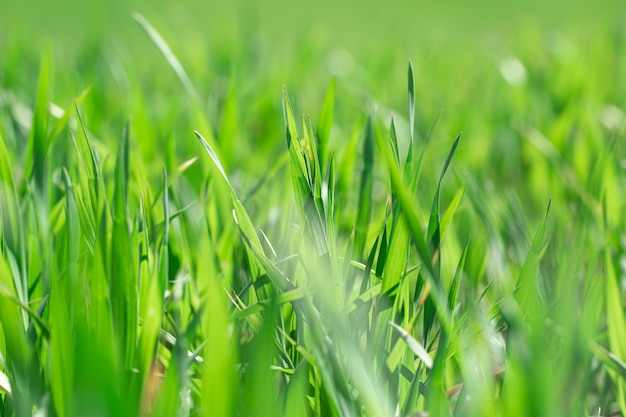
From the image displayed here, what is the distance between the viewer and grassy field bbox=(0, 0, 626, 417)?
434mm

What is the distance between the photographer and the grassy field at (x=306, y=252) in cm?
43

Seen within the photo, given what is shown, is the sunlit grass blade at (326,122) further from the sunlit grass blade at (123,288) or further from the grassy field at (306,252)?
the sunlit grass blade at (123,288)

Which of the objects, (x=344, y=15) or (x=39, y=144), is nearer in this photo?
(x=39, y=144)

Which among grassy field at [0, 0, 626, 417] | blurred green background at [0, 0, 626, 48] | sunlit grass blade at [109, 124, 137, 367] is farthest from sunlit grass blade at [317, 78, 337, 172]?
blurred green background at [0, 0, 626, 48]

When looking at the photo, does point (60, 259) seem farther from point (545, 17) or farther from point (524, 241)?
point (545, 17)

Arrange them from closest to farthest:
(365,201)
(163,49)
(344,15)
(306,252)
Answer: (306,252) → (365,201) → (163,49) → (344,15)

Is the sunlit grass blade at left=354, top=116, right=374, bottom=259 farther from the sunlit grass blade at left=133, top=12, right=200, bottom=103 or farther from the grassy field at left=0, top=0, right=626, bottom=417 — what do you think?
the sunlit grass blade at left=133, top=12, right=200, bottom=103

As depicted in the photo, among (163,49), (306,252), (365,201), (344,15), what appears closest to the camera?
(306,252)

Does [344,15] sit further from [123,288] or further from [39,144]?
[123,288]

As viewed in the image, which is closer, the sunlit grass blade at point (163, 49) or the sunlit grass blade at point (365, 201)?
the sunlit grass blade at point (365, 201)

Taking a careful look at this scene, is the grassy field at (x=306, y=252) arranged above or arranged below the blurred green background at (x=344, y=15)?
above

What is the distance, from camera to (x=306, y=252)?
1.65ft

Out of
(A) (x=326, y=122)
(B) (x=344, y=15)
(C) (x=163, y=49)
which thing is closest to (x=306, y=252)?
(A) (x=326, y=122)

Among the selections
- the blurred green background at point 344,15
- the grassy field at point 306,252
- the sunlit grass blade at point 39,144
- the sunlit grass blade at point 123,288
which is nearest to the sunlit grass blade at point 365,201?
the grassy field at point 306,252
